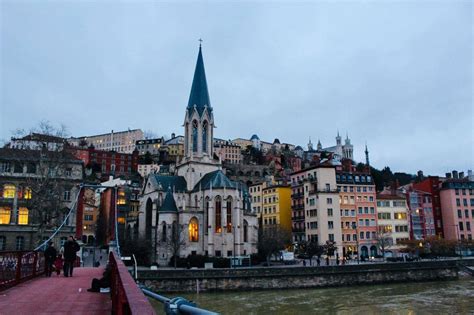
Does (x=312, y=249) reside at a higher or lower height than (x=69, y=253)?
lower

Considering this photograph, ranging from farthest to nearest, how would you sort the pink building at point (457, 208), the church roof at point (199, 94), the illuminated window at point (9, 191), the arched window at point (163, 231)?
the pink building at point (457, 208)
the church roof at point (199, 94)
the arched window at point (163, 231)
the illuminated window at point (9, 191)

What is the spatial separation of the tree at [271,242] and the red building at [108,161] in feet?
232

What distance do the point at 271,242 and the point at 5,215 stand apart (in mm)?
36161

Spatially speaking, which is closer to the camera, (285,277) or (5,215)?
(285,277)

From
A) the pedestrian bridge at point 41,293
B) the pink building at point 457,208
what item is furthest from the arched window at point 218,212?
the pink building at point 457,208

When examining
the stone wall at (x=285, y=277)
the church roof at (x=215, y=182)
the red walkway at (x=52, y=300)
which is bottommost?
the stone wall at (x=285, y=277)

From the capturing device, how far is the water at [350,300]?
30.8 meters

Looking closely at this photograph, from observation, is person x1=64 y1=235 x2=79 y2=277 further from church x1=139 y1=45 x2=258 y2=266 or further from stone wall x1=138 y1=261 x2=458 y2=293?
church x1=139 y1=45 x2=258 y2=266

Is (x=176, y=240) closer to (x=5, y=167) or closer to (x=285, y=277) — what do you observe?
(x=285, y=277)

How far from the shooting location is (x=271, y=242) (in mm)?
63312

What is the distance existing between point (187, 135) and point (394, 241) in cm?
4235

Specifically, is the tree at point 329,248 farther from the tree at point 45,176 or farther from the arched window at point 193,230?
the tree at point 45,176

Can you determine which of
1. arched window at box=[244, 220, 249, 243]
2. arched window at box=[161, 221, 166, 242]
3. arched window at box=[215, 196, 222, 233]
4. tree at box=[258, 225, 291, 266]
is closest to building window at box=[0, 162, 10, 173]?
arched window at box=[161, 221, 166, 242]

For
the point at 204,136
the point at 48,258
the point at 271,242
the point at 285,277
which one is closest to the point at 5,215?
the point at 285,277
